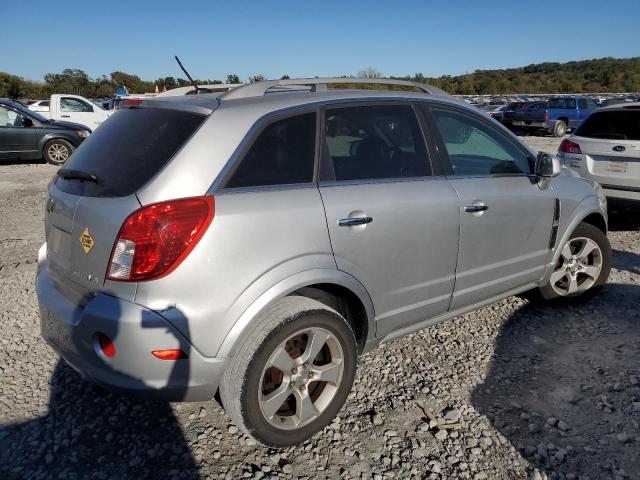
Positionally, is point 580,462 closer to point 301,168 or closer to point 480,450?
point 480,450

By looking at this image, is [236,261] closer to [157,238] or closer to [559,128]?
[157,238]

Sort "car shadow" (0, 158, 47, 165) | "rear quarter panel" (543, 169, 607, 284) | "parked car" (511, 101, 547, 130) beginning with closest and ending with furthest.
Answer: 1. "rear quarter panel" (543, 169, 607, 284)
2. "car shadow" (0, 158, 47, 165)
3. "parked car" (511, 101, 547, 130)

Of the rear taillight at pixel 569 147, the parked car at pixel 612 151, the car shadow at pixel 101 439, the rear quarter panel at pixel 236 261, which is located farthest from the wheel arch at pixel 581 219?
the car shadow at pixel 101 439

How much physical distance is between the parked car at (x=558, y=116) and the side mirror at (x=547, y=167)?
20642mm

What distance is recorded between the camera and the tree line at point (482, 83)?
138ft

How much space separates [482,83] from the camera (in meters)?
65.6

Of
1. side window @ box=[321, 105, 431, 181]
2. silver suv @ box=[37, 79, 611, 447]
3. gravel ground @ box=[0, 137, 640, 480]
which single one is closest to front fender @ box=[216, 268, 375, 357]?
silver suv @ box=[37, 79, 611, 447]

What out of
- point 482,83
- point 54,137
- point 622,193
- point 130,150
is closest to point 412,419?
point 130,150

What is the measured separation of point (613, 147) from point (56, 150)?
38.5ft

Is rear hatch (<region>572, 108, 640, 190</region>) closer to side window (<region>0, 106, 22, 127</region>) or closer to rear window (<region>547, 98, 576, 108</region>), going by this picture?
side window (<region>0, 106, 22, 127</region>)

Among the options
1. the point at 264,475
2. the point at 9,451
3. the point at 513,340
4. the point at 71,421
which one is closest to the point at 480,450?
the point at 264,475

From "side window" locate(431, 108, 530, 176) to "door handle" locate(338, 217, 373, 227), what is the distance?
867 millimetres

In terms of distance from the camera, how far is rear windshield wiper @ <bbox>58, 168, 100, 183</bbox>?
7.60 feet

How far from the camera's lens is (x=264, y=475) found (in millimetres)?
2320
